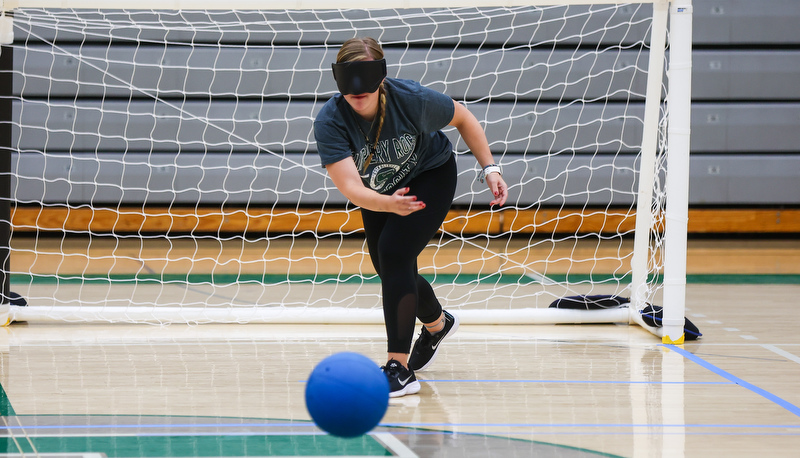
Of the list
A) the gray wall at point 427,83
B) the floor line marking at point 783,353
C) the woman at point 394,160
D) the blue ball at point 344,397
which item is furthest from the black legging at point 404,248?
the gray wall at point 427,83

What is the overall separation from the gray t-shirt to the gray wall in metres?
4.43

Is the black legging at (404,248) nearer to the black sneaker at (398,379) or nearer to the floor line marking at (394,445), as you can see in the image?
the black sneaker at (398,379)

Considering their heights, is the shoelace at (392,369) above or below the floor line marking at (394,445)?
above

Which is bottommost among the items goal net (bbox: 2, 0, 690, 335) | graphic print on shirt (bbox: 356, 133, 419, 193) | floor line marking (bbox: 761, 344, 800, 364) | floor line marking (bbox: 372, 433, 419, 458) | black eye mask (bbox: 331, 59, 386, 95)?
floor line marking (bbox: 372, 433, 419, 458)

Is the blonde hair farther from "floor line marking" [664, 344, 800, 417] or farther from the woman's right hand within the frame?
"floor line marking" [664, 344, 800, 417]

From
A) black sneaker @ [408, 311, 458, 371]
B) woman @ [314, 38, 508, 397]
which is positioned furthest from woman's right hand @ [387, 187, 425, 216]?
black sneaker @ [408, 311, 458, 371]

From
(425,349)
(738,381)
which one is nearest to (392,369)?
(425,349)

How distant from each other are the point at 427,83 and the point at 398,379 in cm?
480

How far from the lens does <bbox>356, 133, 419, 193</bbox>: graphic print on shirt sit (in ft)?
7.19

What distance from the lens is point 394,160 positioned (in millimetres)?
2232

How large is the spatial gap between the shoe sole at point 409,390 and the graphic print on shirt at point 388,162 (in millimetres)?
591

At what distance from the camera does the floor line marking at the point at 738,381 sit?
220cm

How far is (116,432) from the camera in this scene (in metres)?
1.94

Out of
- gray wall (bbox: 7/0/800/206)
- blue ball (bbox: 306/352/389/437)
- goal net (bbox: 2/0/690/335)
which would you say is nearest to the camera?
blue ball (bbox: 306/352/389/437)
